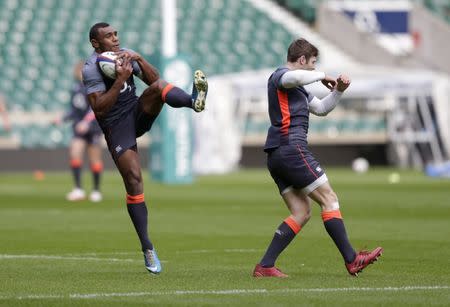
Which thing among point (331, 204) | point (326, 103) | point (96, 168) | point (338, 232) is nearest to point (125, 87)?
point (326, 103)

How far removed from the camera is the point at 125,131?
9.45 meters

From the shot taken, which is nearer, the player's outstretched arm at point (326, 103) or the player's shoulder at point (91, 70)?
the player's outstretched arm at point (326, 103)

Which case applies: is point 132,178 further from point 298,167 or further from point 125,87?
point 298,167

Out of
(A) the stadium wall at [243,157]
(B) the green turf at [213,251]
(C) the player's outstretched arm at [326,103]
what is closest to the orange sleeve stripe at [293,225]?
(B) the green turf at [213,251]

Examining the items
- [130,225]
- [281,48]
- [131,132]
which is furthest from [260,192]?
[281,48]

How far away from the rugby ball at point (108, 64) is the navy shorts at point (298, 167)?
1364mm

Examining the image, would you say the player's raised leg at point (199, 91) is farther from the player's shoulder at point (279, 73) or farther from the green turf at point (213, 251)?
the green turf at point (213, 251)

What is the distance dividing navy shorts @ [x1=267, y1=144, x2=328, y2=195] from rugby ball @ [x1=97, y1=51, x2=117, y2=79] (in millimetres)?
1364

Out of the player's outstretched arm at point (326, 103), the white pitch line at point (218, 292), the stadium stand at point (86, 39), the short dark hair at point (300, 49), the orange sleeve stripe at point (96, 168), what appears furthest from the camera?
the stadium stand at point (86, 39)

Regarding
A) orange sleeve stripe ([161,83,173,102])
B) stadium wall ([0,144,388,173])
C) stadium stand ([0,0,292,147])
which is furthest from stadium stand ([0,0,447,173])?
orange sleeve stripe ([161,83,173,102])

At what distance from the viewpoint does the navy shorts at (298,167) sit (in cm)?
891

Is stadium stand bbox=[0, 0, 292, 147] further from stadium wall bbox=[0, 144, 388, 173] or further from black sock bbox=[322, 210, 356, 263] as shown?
black sock bbox=[322, 210, 356, 263]

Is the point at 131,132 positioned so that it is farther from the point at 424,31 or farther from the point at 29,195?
the point at 424,31

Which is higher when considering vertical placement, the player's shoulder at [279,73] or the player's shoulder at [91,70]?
the player's shoulder at [279,73]
